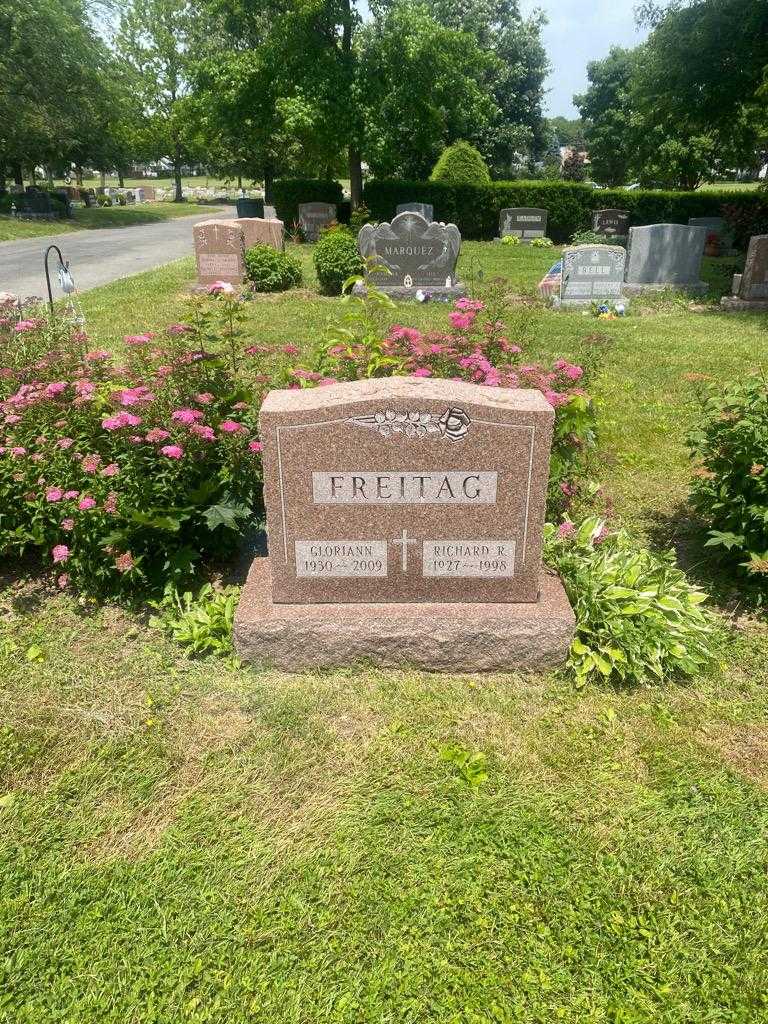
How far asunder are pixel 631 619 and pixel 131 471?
2.79m

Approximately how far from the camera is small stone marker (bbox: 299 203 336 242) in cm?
2447

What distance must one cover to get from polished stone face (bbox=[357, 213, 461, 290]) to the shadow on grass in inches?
386

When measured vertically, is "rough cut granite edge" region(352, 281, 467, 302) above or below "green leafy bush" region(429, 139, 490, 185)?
below

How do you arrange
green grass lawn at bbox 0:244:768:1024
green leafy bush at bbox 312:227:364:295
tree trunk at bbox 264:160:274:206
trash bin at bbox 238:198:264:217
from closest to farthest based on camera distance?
green grass lawn at bbox 0:244:768:1024, green leafy bush at bbox 312:227:364:295, trash bin at bbox 238:198:264:217, tree trunk at bbox 264:160:274:206

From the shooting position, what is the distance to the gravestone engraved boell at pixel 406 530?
3.33 m

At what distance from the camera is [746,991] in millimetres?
2240

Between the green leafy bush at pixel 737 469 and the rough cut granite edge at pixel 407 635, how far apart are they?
1263mm

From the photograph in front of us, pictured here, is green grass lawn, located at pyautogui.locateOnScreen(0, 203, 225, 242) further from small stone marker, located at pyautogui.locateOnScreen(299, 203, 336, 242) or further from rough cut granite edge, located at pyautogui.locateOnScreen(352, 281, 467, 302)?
rough cut granite edge, located at pyautogui.locateOnScreen(352, 281, 467, 302)

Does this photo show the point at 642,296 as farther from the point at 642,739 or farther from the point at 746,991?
the point at 746,991

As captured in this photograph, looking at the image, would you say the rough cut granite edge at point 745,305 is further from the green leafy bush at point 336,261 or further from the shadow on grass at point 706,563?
the shadow on grass at point 706,563

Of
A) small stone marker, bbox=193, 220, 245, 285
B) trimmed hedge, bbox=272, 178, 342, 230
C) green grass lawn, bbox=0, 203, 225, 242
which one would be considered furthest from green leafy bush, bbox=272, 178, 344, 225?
small stone marker, bbox=193, 220, 245, 285

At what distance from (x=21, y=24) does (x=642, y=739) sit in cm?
3792

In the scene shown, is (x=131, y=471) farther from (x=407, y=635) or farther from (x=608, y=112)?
(x=608, y=112)

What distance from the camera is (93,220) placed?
34781 millimetres
